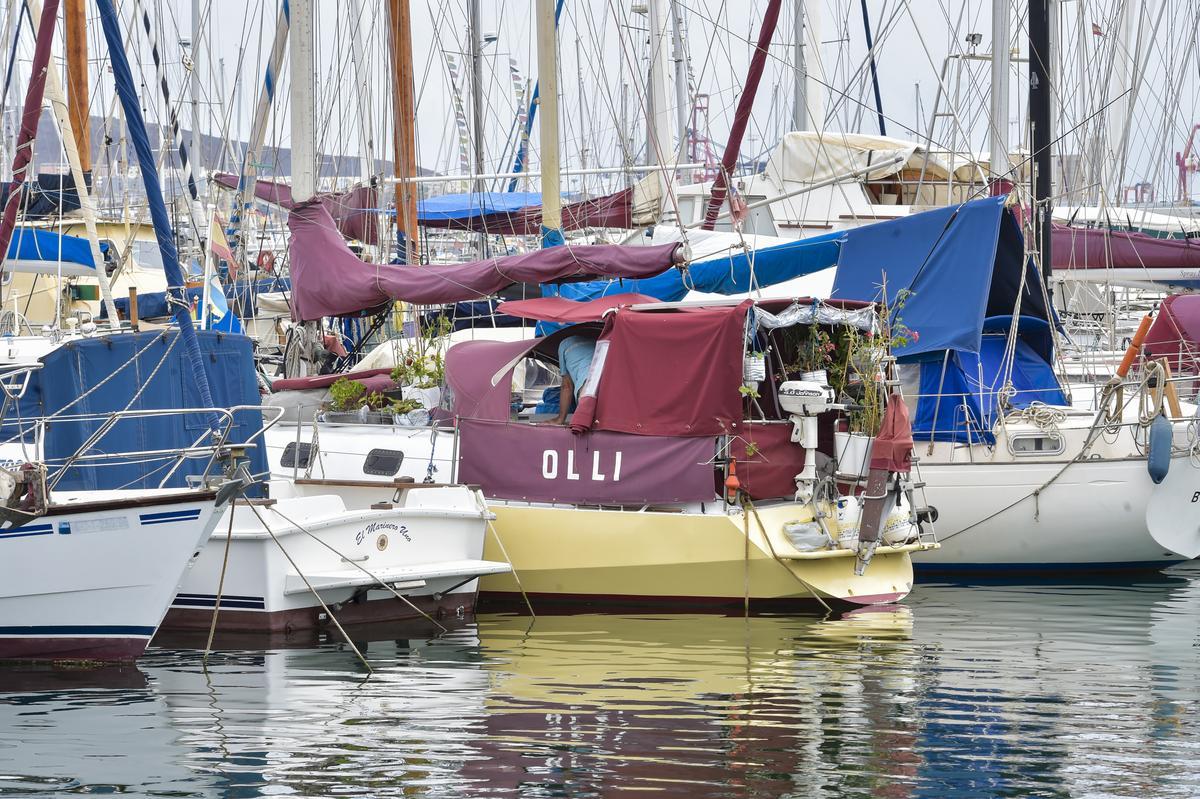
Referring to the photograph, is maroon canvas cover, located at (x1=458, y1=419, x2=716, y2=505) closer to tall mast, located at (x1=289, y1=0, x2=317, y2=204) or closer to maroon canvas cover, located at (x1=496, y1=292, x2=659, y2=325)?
maroon canvas cover, located at (x1=496, y1=292, x2=659, y2=325)

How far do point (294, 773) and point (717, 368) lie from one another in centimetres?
764

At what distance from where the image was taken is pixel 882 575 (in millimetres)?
15625

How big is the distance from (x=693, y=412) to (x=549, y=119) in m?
6.35

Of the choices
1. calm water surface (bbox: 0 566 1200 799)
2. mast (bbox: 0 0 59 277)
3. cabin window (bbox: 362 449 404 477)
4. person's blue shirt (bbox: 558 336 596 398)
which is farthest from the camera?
cabin window (bbox: 362 449 404 477)

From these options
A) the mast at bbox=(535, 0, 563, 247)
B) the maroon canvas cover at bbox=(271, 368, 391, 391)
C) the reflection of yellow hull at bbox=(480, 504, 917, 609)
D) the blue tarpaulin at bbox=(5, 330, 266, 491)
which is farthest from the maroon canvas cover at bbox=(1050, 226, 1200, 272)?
the blue tarpaulin at bbox=(5, 330, 266, 491)

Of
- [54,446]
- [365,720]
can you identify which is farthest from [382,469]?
[365,720]

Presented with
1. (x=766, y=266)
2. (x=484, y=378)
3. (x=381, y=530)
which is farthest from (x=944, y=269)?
(x=381, y=530)

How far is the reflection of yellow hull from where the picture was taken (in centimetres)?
1533

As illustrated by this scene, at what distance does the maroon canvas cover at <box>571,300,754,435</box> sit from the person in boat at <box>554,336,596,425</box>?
465 millimetres

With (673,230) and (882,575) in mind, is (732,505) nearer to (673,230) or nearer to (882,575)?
(882,575)

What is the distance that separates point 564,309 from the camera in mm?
17812

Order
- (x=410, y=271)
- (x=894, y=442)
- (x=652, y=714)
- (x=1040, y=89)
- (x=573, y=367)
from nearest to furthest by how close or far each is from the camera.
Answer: (x=652, y=714) < (x=894, y=442) < (x=573, y=367) < (x=410, y=271) < (x=1040, y=89)

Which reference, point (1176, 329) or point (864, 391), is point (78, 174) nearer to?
point (864, 391)

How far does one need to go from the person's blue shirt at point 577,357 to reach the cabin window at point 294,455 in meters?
3.10
